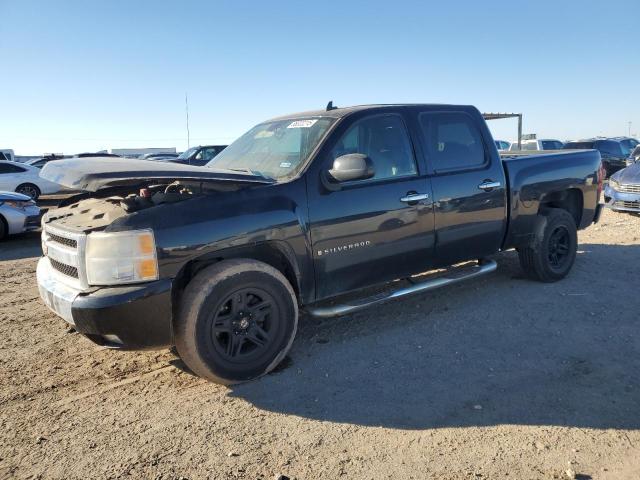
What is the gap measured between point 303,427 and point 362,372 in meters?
0.79

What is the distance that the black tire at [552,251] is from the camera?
5.58 m

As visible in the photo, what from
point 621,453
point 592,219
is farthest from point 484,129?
point 621,453

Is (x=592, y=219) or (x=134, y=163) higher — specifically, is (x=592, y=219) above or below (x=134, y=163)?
below

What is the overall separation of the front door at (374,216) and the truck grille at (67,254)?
1575 mm

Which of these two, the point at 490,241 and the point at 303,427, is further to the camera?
the point at 490,241

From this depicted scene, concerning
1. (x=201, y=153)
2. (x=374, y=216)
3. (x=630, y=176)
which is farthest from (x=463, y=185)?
(x=201, y=153)

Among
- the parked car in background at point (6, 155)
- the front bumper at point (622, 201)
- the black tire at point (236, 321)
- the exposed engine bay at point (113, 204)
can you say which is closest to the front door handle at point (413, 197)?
the black tire at point (236, 321)

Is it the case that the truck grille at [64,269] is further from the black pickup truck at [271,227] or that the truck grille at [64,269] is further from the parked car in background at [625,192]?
the parked car in background at [625,192]

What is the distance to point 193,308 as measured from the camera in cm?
333

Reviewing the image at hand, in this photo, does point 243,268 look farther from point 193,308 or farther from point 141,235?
point 141,235

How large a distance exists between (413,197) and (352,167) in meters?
0.85

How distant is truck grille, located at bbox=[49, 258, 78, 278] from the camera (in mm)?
3408

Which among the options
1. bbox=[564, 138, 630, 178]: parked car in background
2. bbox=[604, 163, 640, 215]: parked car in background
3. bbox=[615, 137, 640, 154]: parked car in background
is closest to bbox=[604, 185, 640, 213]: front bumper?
bbox=[604, 163, 640, 215]: parked car in background

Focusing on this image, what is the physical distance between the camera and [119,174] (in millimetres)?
3176
